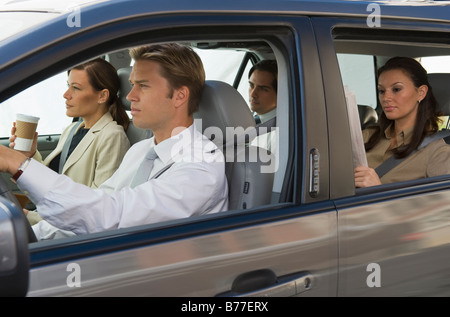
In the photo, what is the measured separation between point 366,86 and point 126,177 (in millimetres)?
2851

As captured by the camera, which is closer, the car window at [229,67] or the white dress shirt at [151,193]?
the white dress shirt at [151,193]

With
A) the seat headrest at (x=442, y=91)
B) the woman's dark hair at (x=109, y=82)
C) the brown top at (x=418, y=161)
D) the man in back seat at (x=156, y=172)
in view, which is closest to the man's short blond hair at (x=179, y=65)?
the man in back seat at (x=156, y=172)

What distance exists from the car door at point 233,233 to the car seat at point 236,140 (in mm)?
232

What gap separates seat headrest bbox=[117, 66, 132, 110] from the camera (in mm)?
3443

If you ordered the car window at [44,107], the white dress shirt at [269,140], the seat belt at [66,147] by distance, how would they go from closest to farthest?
the white dress shirt at [269,140] → the seat belt at [66,147] → the car window at [44,107]

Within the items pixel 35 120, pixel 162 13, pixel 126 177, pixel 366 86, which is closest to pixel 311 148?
pixel 162 13

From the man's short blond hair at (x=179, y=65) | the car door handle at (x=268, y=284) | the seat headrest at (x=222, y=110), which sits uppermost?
the man's short blond hair at (x=179, y=65)

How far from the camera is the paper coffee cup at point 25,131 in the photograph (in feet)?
8.89

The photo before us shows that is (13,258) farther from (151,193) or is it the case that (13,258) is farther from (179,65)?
(179,65)

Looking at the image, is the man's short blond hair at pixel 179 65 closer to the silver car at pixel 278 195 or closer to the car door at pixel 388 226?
the silver car at pixel 278 195

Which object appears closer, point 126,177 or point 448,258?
point 448,258

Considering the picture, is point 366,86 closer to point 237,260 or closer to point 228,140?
point 228,140

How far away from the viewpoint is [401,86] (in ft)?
10.1

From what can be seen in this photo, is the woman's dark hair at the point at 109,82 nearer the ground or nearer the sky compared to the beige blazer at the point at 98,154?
nearer the sky
